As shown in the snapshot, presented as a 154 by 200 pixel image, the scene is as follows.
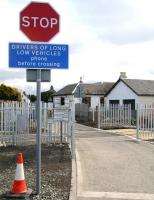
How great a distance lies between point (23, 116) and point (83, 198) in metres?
9.80

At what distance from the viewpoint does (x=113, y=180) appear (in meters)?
11.0

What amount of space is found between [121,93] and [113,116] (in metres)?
17.1

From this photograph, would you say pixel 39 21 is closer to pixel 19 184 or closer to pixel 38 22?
pixel 38 22

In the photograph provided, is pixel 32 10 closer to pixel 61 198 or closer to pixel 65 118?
pixel 61 198

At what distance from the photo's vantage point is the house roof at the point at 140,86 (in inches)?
1808

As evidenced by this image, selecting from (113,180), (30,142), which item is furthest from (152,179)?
(30,142)

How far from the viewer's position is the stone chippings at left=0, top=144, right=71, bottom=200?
9730 millimetres

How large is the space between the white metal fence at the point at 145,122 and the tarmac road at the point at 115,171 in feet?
9.05

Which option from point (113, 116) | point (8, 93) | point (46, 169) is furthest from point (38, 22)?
point (8, 93)

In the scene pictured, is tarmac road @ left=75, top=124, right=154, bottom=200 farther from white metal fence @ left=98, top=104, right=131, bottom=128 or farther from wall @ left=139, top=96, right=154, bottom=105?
wall @ left=139, top=96, right=154, bottom=105

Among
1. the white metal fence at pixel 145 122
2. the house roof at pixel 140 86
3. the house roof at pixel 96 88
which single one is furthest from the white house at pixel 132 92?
the white metal fence at pixel 145 122

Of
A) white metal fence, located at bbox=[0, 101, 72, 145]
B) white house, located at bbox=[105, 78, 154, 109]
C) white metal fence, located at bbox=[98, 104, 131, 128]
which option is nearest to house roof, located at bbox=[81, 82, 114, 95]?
white house, located at bbox=[105, 78, 154, 109]

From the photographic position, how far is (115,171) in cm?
1234

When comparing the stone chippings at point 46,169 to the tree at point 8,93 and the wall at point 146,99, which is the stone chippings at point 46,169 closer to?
the wall at point 146,99
